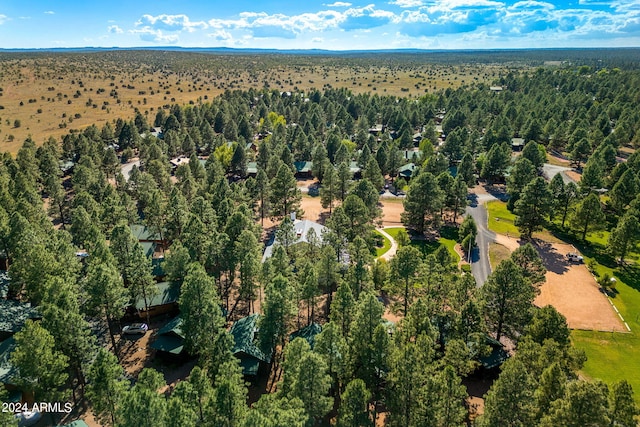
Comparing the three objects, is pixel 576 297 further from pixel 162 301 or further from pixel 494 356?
pixel 162 301

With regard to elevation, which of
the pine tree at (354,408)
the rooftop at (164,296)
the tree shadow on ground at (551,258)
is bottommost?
the tree shadow on ground at (551,258)

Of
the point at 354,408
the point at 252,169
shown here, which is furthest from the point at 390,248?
the point at 252,169

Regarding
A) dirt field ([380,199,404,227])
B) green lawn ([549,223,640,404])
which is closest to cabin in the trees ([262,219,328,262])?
dirt field ([380,199,404,227])

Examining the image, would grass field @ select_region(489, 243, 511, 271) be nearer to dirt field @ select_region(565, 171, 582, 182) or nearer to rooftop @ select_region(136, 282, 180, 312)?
rooftop @ select_region(136, 282, 180, 312)

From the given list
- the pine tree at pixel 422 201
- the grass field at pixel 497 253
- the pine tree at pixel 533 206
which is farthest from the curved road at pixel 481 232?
the pine tree at pixel 422 201

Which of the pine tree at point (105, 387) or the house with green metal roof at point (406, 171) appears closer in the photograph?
Result: the pine tree at point (105, 387)

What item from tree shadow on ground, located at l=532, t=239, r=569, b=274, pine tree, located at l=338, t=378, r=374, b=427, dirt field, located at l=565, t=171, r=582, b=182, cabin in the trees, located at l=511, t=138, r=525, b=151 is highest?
pine tree, located at l=338, t=378, r=374, b=427

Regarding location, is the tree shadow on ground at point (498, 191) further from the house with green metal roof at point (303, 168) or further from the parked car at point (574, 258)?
the house with green metal roof at point (303, 168)
